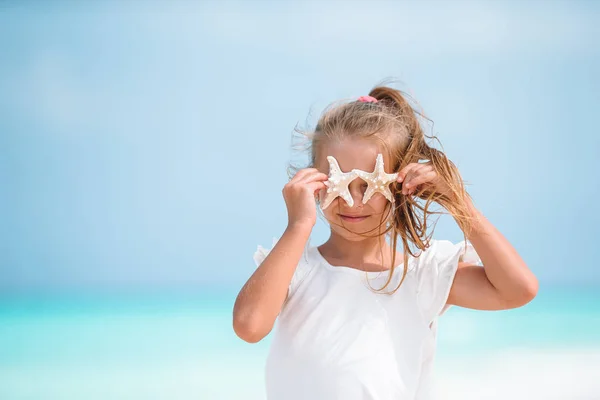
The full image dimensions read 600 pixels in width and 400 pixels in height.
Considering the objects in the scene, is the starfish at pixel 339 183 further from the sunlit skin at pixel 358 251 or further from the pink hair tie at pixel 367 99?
the pink hair tie at pixel 367 99

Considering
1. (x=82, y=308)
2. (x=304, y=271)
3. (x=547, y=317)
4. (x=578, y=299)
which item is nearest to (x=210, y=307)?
(x=82, y=308)

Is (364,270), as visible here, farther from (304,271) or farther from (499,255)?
(499,255)

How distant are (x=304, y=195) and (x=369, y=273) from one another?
321 mm

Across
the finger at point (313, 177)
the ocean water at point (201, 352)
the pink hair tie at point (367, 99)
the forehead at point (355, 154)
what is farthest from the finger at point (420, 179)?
the ocean water at point (201, 352)

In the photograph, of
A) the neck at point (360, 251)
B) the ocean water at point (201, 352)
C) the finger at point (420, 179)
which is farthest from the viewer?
the ocean water at point (201, 352)

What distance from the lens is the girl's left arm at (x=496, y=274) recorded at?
1938 millimetres

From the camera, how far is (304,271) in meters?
2.11

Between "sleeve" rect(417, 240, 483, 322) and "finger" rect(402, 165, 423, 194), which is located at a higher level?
"finger" rect(402, 165, 423, 194)

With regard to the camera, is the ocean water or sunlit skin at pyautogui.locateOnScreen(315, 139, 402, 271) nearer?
sunlit skin at pyautogui.locateOnScreen(315, 139, 402, 271)

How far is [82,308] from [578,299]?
15.7ft

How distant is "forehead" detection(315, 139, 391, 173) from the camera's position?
2029 mm

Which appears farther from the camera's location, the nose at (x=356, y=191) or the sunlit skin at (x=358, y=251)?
the nose at (x=356, y=191)

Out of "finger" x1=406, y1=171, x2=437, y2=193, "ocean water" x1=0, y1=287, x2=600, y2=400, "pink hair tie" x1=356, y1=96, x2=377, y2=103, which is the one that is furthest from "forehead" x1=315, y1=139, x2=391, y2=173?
"ocean water" x1=0, y1=287, x2=600, y2=400

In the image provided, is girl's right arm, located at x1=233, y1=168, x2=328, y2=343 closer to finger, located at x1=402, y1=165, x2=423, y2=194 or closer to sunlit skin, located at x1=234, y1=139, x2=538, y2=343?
sunlit skin, located at x1=234, y1=139, x2=538, y2=343
